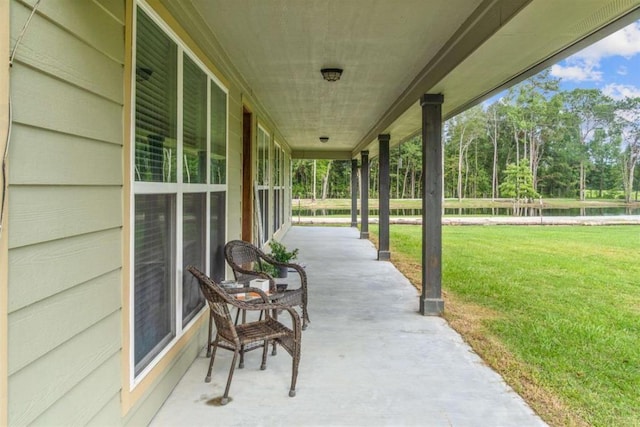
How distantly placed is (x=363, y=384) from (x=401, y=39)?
2598 mm

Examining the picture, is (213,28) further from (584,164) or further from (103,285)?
(584,164)

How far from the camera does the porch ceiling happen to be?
2.47 meters

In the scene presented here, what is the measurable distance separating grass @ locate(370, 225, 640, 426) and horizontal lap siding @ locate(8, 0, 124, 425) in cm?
233

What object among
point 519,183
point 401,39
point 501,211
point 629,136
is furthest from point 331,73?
point 629,136

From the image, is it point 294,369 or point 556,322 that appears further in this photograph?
point 556,322

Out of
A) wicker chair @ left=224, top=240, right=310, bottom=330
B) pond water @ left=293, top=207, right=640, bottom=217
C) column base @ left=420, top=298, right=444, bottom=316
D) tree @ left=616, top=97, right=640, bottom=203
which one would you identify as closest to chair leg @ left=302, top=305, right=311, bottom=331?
wicker chair @ left=224, top=240, right=310, bottom=330

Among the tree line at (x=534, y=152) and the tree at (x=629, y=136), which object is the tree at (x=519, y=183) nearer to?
the tree line at (x=534, y=152)

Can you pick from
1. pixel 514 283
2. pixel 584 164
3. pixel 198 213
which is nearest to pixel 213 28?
pixel 198 213

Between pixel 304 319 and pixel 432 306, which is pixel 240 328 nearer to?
pixel 304 319

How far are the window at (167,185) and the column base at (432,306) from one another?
2.25 metres

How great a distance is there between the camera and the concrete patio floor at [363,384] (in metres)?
2.37

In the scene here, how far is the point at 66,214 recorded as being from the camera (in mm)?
1440

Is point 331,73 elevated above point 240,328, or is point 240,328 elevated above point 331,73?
point 331,73

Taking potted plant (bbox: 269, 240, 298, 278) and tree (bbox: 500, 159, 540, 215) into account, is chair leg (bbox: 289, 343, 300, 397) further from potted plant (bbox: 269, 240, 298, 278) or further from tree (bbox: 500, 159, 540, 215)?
tree (bbox: 500, 159, 540, 215)
